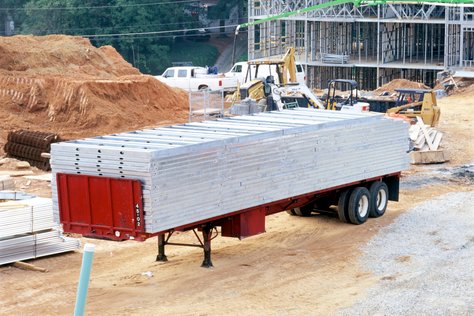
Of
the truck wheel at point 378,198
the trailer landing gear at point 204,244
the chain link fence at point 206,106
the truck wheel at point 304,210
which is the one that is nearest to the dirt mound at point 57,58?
the chain link fence at point 206,106

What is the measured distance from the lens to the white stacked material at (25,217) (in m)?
18.6

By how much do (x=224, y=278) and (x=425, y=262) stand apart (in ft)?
12.8

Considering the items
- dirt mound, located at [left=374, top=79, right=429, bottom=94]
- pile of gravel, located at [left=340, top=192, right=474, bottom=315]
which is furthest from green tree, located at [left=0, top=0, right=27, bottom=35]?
pile of gravel, located at [left=340, top=192, right=474, bottom=315]

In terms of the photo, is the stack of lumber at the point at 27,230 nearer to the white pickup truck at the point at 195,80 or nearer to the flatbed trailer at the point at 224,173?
the flatbed trailer at the point at 224,173

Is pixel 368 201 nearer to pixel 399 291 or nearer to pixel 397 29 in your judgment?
pixel 399 291

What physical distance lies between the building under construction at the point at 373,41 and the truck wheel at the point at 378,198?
33.3 m

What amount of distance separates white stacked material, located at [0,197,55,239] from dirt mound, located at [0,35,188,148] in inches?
641

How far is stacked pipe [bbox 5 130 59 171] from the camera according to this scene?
97.2 ft

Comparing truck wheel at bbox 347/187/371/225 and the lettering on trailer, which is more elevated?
the lettering on trailer

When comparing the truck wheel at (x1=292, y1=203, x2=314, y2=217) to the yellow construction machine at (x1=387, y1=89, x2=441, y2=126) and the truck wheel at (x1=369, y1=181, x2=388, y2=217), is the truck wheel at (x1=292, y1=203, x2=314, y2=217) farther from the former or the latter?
the yellow construction machine at (x1=387, y1=89, x2=441, y2=126)

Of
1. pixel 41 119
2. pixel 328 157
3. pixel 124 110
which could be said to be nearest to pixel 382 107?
pixel 124 110

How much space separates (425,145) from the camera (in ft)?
106

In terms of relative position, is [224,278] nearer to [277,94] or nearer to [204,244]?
[204,244]

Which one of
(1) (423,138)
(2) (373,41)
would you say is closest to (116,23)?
(2) (373,41)
